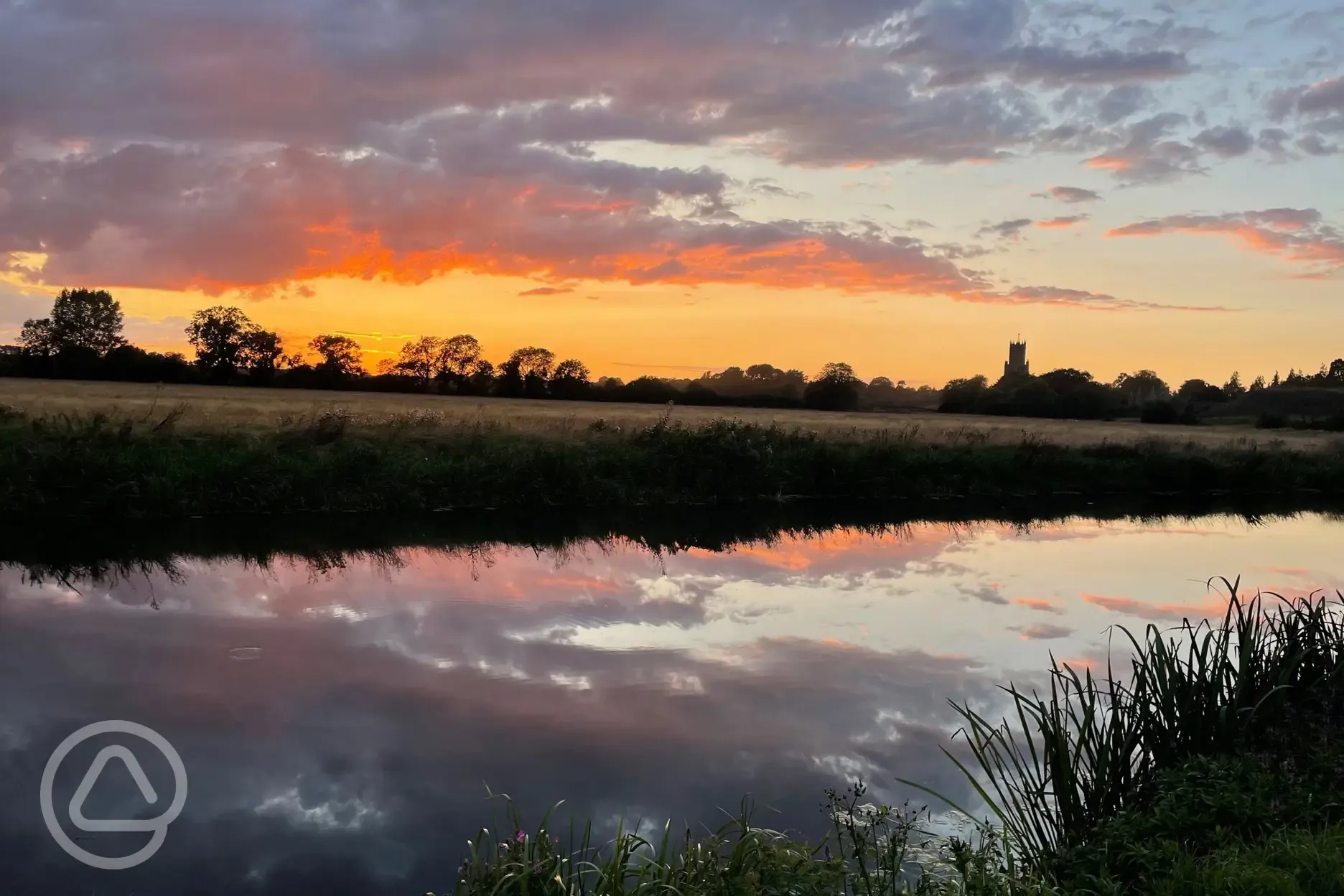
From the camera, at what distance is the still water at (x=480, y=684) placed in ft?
19.8

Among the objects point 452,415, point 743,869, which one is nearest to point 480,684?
point 743,869

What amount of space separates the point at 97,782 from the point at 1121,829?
20.5 ft

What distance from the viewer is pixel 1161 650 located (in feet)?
19.2

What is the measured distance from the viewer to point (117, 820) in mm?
5922

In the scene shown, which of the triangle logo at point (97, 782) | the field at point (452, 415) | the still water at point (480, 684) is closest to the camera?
the triangle logo at point (97, 782)

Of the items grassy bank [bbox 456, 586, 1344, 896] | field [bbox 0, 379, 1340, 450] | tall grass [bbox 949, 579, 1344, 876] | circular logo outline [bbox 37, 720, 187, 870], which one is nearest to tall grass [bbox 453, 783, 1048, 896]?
grassy bank [bbox 456, 586, 1344, 896]

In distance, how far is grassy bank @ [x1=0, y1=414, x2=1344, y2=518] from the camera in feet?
57.9

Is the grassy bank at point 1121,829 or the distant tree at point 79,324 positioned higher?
the distant tree at point 79,324

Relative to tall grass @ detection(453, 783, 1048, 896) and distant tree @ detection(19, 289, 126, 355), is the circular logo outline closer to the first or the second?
tall grass @ detection(453, 783, 1048, 896)

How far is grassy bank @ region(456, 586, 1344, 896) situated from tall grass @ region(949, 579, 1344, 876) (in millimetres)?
14

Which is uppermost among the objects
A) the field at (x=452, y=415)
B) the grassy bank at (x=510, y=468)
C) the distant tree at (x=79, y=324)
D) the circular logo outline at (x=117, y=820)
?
the distant tree at (x=79, y=324)

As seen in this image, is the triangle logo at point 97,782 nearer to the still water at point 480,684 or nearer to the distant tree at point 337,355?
the still water at point 480,684

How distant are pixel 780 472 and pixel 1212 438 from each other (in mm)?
29604

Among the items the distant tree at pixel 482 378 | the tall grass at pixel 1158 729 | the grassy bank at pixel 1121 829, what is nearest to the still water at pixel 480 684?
the grassy bank at pixel 1121 829
